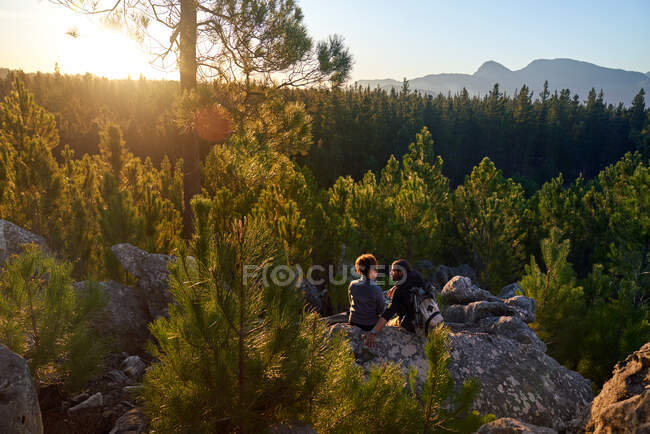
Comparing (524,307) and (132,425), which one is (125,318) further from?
(524,307)

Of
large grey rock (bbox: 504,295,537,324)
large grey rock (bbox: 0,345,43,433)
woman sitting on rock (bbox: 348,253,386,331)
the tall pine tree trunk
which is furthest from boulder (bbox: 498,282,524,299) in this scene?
large grey rock (bbox: 0,345,43,433)

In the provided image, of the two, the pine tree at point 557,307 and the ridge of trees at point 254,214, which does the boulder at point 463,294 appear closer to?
the pine tree at point 557,307

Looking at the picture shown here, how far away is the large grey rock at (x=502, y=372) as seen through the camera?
411cm

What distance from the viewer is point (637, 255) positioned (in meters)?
15.0

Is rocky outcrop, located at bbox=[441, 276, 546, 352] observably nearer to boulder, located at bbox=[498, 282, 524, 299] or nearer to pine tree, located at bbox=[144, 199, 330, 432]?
boulder, located at bbox=[498, 282, 524, 299]

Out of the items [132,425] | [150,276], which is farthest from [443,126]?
[132,425]

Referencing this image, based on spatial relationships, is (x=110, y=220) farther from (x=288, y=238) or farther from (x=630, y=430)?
(x=630, y=430)

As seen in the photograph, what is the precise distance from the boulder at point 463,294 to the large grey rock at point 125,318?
5.06m

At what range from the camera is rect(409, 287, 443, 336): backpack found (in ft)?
13.6

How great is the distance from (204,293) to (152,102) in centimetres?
3297

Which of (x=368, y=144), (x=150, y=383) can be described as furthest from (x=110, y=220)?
(x=368, y=144)

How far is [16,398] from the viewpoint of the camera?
227 centimetres

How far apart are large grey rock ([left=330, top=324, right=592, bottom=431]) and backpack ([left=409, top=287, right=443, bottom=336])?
257mm

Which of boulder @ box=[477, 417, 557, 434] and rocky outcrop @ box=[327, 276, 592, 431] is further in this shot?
rocky outcrop @ box=[327, 276, 592, 431]
